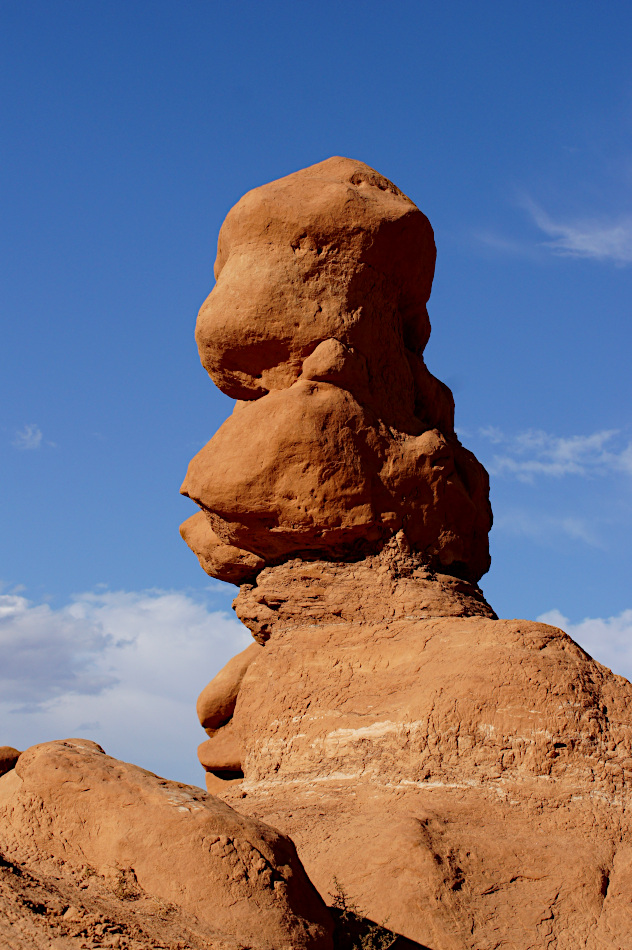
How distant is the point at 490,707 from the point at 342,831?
1.70m

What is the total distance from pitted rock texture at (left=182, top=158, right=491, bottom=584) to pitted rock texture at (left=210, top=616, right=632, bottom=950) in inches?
50.7

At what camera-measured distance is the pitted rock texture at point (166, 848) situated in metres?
6.11

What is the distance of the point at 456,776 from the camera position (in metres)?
8.83

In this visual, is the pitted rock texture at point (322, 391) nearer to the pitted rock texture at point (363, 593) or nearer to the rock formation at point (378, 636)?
the rock formation at point (378, 636)

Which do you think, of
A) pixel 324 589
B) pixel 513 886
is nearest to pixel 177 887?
pixel 513 886

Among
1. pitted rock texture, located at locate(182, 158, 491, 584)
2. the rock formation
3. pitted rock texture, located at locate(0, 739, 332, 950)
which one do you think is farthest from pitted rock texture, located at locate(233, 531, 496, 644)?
pitted rock texture, located at locate(0, 739, 332, 950)

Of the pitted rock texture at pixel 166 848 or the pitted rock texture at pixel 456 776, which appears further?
the pitted rock texture at pixel 456 776

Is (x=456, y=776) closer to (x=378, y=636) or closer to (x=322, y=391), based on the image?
(x=378, y=636)

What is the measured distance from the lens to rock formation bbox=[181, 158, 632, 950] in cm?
799

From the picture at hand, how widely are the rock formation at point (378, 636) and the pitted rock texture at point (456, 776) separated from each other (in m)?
0.02

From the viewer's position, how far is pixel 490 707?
29.4 ft

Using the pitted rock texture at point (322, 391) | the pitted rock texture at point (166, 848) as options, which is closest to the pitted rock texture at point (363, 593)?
the pitted rock texture at point (322, 391)

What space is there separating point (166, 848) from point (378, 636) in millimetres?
4441

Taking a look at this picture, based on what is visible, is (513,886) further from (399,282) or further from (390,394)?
(399,282)
